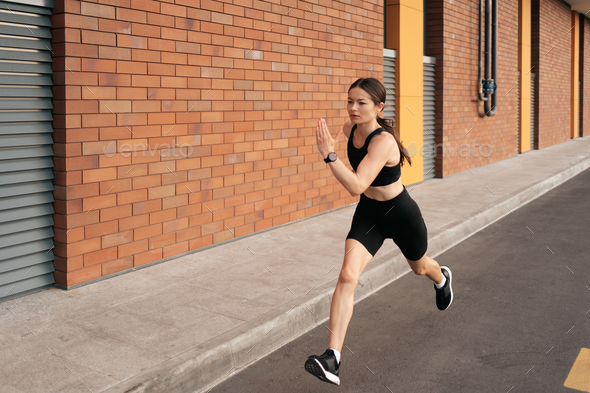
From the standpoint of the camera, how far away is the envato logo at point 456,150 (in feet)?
38.4

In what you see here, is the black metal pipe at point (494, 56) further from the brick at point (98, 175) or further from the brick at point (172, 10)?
the brick at point (98, 175)

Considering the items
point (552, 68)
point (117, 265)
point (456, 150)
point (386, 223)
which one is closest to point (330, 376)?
point (386, 223)

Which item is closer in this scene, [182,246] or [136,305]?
[136,305]

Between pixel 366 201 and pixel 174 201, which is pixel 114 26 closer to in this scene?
pixel 174 201

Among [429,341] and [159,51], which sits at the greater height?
[159,51]

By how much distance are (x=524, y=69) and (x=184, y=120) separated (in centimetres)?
1448

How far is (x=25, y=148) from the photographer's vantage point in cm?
495

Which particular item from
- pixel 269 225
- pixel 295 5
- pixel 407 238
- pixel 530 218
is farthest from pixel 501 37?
pixel 407 238

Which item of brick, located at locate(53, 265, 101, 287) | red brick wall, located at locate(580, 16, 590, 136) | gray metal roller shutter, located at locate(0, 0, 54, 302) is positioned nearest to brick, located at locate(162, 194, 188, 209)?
brick, located at locate(53, 265, 101, 287)

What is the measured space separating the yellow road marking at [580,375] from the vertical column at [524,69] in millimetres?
15299

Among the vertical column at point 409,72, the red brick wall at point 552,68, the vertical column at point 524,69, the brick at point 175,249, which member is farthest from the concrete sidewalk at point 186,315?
the red brick wall at point 552,68

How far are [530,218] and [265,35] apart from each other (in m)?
4.82

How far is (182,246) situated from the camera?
628 centimetres

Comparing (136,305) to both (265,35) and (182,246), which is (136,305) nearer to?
(182,246)
